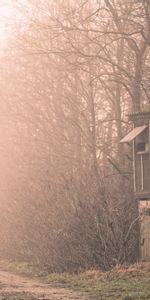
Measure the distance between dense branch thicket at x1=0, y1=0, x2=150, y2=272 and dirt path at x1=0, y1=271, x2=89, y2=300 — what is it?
255 cm

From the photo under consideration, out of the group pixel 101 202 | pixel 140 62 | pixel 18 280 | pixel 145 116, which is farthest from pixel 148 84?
pixel 18 280

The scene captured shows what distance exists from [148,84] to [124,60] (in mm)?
2094

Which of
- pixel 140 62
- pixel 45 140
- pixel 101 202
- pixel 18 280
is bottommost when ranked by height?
pixel 18 280

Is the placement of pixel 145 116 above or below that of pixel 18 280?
above

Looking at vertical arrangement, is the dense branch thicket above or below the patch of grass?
above

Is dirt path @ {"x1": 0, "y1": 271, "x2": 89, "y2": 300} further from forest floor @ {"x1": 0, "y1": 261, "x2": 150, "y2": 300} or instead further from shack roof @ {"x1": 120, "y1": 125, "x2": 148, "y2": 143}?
shack roof @ {"x1": 120, "y1": 125, "x2": 148, "y2": 143}

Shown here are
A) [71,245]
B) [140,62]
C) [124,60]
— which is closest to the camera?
[71,245]

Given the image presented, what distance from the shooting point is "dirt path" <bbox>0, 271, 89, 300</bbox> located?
19250mm

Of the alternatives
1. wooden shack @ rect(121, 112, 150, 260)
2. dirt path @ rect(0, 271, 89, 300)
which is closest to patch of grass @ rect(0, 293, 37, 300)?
dirt path @ rect(0, 271, 89, 300)

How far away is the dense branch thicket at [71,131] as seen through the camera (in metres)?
26.3

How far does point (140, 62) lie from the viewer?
28.5 m

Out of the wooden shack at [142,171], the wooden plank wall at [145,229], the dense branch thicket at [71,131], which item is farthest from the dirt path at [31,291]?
the wooden shack at [142,171]

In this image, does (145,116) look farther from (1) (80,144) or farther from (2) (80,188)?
(1) (80,144)

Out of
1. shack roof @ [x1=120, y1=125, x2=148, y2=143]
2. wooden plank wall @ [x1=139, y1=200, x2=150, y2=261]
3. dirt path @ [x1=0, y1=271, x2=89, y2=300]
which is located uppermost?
shack roof @ [x1=120, y1=125, x2=148, y2=143]
